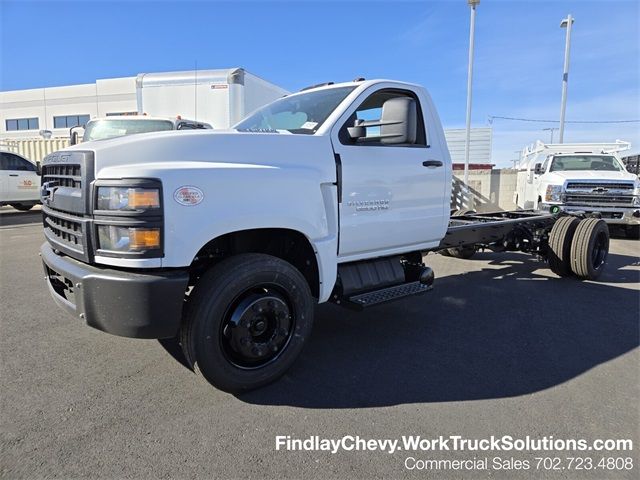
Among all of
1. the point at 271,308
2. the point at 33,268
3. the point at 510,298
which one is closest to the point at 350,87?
the point at 271,308

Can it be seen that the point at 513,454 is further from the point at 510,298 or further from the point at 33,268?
the point at 33,268

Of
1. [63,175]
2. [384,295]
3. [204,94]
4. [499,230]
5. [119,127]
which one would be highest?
[204,94]

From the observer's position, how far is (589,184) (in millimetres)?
9984

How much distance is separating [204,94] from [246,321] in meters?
11.0

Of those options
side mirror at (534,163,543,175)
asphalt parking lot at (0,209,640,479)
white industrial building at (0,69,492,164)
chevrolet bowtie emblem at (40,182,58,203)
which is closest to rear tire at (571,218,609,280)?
asphalt parking lot at (0,209,640,479)

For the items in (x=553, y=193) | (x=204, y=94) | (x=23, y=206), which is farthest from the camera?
(x=23, y=206)

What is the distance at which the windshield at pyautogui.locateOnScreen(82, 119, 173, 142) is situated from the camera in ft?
33.8

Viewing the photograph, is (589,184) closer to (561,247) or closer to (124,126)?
(561,247)

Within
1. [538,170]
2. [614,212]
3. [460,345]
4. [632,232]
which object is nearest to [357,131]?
[460,345]

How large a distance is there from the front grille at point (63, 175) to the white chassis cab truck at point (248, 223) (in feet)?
0.06

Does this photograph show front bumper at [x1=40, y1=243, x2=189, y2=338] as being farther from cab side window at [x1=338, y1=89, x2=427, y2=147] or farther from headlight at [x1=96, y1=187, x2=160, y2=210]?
cab side window at [x1=338, y1=89, x2=427, y2=147]

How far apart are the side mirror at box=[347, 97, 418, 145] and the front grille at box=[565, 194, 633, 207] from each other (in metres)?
8.34

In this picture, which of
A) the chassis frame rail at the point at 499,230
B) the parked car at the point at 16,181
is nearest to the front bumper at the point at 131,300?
the chassis frame rail at the point at 499,230

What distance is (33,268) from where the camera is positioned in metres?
6.67
